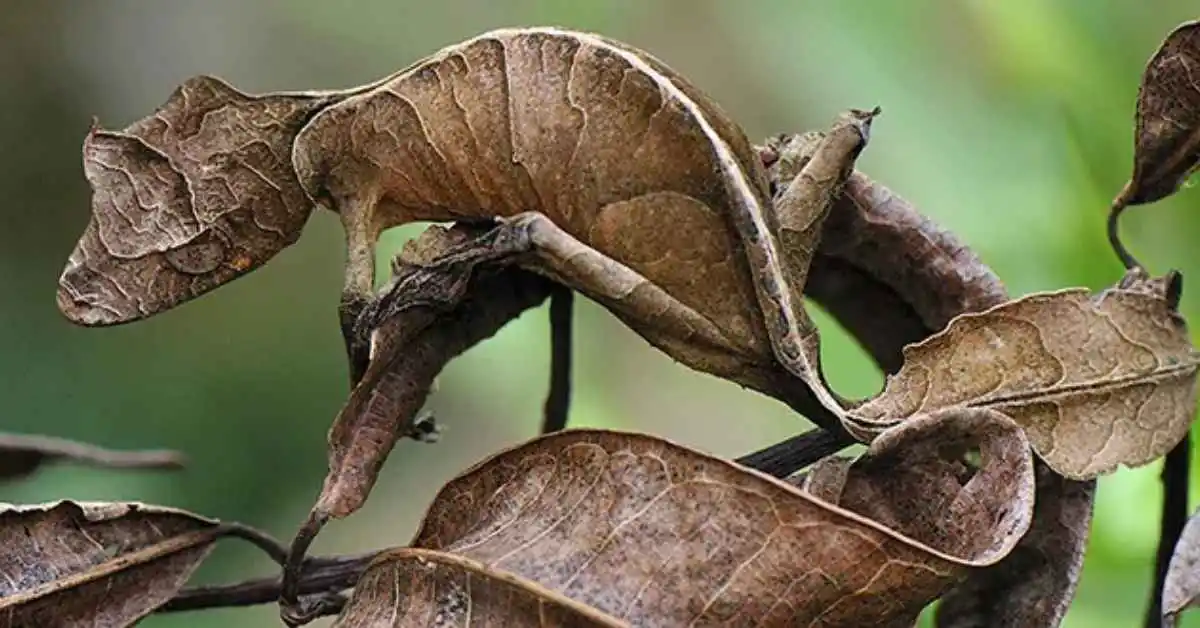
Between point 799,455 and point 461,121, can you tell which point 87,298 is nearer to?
point 461,121

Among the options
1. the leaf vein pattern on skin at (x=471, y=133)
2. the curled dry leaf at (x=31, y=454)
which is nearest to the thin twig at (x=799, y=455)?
the leaf vein pattern on skin at (x=471, y=133)

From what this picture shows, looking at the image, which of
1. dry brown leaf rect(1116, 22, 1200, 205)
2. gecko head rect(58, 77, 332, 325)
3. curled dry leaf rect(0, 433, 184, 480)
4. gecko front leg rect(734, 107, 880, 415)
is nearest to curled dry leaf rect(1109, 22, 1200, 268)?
dry brown leaf rect(1116, 22, 1200, 205)

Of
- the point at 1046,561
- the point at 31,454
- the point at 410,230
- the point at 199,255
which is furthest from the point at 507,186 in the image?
the point at 410,230

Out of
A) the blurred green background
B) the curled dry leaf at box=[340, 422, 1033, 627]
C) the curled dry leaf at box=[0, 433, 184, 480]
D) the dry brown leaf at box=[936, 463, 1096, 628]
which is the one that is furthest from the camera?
the blurred green background

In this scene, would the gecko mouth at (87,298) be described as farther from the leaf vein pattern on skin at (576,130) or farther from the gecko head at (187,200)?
the leaf vein pattern on skin at (576,130)

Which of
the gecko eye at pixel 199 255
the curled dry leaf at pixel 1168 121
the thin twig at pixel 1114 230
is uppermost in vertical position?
the curled dry leaf at pixel 1168 121

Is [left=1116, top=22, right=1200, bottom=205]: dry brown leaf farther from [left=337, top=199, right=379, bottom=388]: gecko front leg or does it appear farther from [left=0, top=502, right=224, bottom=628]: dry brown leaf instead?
[left=0, top=502, right=224, bottom=628]: dry brown leaf
